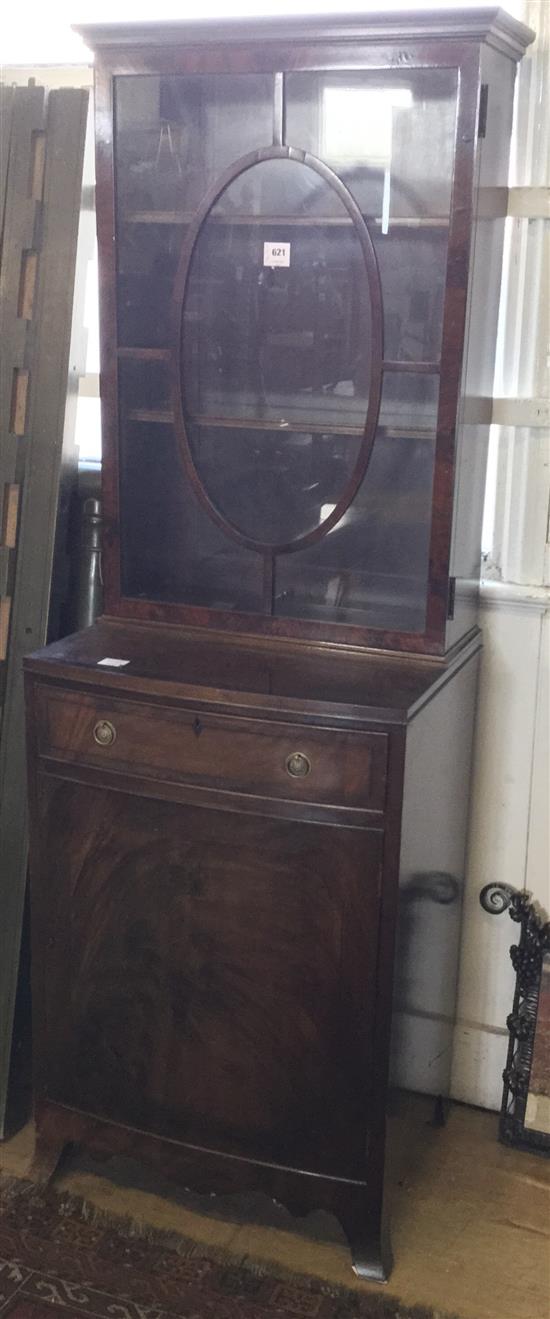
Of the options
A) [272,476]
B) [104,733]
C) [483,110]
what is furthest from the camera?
[272,476]

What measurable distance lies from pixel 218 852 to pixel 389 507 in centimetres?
54

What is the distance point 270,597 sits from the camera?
193 cm

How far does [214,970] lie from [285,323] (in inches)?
36.0

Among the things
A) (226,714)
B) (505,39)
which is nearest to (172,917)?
(226,714)

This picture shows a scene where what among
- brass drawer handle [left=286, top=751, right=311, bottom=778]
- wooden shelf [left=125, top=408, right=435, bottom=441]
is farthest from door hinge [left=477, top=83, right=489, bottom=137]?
brass drawer handle [left=286, top=751, right=311, bottom=778]

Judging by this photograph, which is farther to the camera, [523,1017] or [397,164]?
[523,1017]

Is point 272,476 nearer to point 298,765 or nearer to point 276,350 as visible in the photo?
point 276,350

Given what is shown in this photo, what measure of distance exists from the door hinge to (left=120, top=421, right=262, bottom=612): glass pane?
0.60 m

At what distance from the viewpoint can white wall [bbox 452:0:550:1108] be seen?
1957 millimetres

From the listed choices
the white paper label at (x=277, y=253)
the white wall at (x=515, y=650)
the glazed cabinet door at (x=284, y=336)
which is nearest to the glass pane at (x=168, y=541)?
the glazed cabinet door at (x=284, y=336)

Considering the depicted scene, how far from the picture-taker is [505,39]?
173 cm

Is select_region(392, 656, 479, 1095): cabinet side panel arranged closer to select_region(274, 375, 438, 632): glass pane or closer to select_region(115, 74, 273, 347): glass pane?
select_region(274, 375, 438, 632): glass pane

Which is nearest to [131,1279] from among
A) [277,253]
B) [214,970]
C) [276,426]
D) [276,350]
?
[214,970]

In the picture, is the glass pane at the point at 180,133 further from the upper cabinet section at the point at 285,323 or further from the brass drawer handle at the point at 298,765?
the brass drawer handle at the point at 298,765
